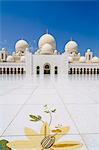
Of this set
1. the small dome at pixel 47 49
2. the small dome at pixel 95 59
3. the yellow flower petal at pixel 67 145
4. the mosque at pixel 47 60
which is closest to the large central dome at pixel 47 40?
the mosque at pixel 47 60

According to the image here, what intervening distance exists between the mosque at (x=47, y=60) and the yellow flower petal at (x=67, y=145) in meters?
24.7

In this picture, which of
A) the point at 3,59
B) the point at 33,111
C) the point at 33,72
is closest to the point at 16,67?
the point at 33,72

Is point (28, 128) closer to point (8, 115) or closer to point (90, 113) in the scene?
point (8, 115)

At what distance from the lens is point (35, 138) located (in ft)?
4.96

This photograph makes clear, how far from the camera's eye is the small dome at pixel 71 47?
113 feet

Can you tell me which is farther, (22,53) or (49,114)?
(22,53)

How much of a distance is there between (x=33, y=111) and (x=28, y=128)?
678 millimetres

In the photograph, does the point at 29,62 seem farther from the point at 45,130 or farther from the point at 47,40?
the point at 45,130

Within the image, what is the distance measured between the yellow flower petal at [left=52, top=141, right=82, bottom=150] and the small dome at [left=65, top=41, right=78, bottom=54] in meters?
33.6

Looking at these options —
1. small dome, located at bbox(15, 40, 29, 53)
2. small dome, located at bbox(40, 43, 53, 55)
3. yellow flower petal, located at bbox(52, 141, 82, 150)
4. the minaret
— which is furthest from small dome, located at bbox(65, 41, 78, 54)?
yellow flower petal, located at bbox(52, 141, 82, 150)

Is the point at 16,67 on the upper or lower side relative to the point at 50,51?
lower

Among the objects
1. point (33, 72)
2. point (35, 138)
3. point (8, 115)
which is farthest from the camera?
point (33, 72)

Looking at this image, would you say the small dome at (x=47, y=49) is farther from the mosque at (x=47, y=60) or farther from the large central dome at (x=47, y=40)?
the large central dome at (x=47, y=40)

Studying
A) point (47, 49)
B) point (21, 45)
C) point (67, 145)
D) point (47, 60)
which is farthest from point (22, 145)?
point (21, 45)
